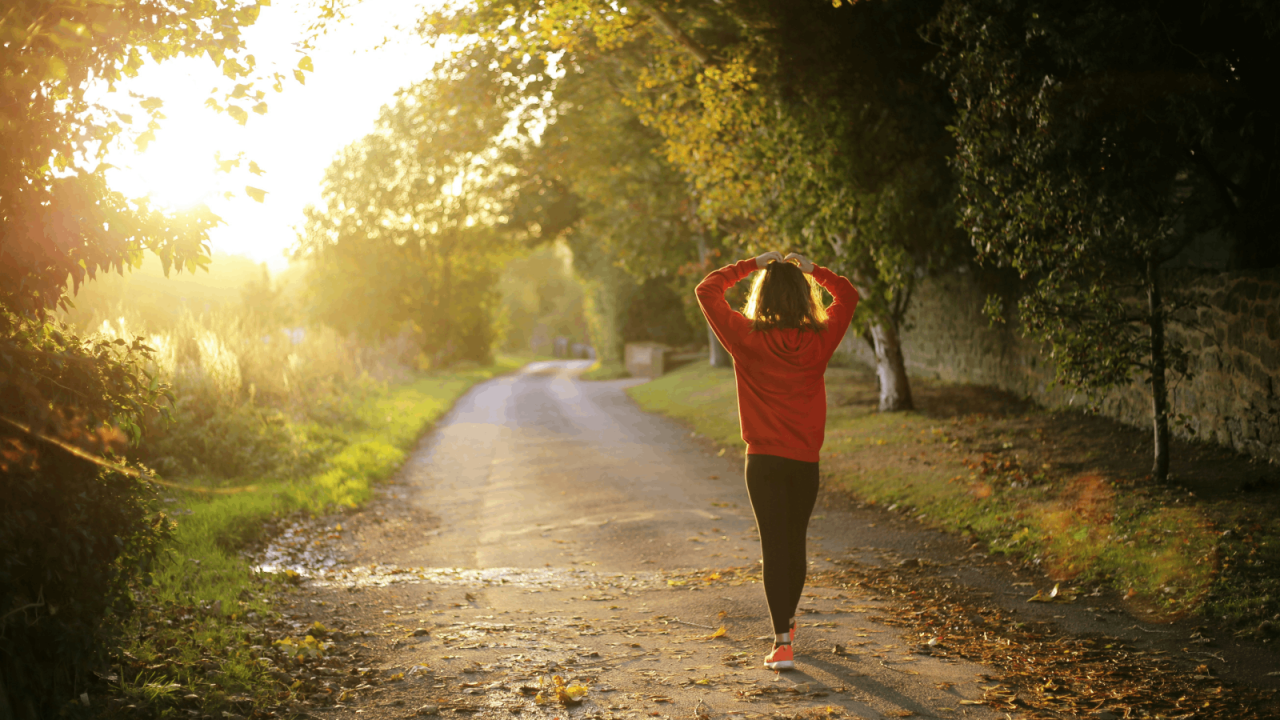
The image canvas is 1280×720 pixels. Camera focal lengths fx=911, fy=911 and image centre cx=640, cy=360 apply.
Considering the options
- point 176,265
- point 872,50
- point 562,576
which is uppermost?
point 872,50

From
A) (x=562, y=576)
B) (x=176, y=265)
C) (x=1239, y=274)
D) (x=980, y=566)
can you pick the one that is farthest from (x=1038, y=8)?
(x=176, y=265)

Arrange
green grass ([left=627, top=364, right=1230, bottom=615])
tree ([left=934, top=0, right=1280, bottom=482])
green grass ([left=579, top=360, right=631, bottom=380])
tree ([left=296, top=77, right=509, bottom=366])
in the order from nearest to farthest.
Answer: green grass ([left=627, top=364, right=1230, bottom=615]) < tree ([left=934, top=0, right=1280, bottom=482]) < tree ([left=296, top=77, right=509, bottom=366]) < green grass ([left=579, top=360, right=631, bottom=380])

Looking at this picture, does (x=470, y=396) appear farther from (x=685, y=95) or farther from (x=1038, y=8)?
(x=1038, y=8)

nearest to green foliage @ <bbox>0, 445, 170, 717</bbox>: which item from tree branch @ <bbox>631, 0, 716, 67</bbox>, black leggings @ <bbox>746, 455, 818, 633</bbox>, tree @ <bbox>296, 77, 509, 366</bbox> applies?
black leggings @ <bbox>746, 455, 818, 633</bbox>

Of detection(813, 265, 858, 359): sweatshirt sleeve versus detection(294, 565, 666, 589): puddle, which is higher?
detection(813, 265, 858, 359): sweatshirt sleeve

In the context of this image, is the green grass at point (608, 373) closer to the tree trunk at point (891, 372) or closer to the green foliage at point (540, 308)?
the tree trunk at point (891, 372)

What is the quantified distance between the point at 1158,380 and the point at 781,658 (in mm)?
5644

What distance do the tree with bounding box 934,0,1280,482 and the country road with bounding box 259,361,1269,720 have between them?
2579 mm

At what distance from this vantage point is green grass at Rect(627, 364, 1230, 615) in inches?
260

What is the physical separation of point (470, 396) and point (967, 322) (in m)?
17.5

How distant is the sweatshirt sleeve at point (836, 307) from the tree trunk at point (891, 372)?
10.1 m

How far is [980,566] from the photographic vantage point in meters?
7.49

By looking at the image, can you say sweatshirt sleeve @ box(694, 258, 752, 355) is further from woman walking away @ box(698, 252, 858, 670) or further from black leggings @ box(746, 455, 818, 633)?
black leggings @ box(746, 455, 818, 633)

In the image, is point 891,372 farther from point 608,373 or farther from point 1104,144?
point 608,373
